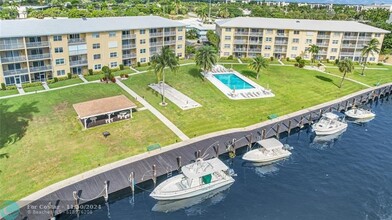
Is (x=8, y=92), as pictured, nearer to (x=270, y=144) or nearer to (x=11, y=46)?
(x=11, y=46)

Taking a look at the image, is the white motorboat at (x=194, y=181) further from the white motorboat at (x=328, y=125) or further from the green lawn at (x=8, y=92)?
the green lawn at (x=8, y=92)

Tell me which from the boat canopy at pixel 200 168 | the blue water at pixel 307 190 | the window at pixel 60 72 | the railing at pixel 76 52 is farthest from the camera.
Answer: the railing at pixel 76 52

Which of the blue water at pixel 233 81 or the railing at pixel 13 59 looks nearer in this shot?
the railing at pixel 13 59

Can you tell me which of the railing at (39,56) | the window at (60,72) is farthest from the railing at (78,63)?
the railing at (39,56)

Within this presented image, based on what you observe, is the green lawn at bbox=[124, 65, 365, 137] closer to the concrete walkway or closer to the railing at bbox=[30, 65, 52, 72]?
the concrete walkway

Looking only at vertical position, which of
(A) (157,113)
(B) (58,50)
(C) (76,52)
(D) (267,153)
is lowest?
(D) (267,153)

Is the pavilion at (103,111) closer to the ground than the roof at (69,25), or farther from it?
closer to the ground

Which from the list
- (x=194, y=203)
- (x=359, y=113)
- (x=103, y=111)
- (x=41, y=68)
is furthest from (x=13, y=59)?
(x=359, y=113)

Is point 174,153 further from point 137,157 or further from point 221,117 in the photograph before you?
point 221,117

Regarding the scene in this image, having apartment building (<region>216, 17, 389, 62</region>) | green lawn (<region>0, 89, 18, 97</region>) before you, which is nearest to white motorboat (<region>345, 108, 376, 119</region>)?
apartment building (<region>216, 17, 389, 62</region>)
